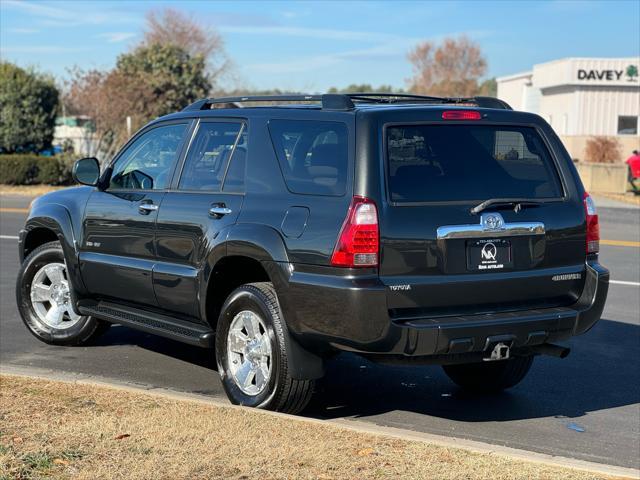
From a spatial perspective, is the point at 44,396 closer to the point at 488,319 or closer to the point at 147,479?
the point at 147,479

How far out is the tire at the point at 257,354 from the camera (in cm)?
638

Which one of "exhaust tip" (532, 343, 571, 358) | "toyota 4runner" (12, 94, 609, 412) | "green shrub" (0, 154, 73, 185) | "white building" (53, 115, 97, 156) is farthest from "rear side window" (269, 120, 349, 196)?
"white building" (53, 115, 97, 156)

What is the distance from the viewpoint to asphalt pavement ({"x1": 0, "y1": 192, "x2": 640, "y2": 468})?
650cm

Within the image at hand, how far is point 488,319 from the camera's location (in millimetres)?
6184

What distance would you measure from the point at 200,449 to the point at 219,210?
76.0 inches

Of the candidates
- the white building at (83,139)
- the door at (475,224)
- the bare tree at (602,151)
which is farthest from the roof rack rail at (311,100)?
the bare tree at (602,151)

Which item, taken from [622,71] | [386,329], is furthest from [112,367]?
[622,71]

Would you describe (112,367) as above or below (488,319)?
below

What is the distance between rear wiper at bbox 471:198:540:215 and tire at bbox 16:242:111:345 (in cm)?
381

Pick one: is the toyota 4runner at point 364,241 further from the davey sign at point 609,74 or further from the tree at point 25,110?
the davey sign at point 609,74

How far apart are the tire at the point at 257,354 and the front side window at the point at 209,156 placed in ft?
2.84

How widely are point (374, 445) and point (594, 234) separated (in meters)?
2.20

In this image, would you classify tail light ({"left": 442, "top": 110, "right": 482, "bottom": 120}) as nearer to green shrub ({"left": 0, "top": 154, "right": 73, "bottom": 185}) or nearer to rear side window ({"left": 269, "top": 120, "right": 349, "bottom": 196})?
rear side window ({"left": 269, "top": 120, "right": 349, "bottom": 196})

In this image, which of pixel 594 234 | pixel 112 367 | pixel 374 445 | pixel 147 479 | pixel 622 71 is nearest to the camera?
pixel 147 479
